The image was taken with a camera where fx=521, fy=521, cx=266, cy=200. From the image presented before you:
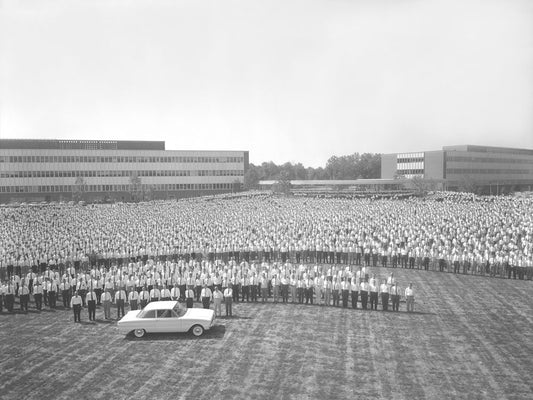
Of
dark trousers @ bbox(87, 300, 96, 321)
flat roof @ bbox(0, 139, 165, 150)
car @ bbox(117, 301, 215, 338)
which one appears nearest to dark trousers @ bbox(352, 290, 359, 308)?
car @ bbox(117, 301, 215, 338)

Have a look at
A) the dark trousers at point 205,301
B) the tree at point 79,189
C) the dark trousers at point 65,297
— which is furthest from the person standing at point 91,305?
the tree at point 79,189

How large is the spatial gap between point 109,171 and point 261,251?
7417cm

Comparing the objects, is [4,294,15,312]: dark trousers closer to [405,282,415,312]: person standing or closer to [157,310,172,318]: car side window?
[157,310,172,318]: car side window

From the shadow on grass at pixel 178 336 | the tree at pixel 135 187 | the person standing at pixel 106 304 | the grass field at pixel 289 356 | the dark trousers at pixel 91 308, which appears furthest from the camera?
the tree at pixel 135 187

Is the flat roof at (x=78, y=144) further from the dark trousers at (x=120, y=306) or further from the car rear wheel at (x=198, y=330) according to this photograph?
the car rear wheel at (x=198, y=330)

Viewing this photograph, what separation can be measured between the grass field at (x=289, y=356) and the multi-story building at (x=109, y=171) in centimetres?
7879

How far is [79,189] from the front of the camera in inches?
3684

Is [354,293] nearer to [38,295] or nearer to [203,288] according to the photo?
[203,288]

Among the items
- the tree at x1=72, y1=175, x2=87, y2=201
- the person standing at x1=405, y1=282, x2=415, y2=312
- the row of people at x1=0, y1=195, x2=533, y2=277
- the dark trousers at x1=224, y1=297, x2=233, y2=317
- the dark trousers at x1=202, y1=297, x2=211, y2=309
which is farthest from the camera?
the tree at x1=72, y1=175, x2=87, y2=201

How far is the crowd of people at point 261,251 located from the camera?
878 inches

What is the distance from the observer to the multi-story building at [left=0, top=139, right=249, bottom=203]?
9356 centimetres

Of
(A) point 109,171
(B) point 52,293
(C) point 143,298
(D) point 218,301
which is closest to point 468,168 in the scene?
(A) point 109,171

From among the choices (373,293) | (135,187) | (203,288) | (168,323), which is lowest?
(168,323)

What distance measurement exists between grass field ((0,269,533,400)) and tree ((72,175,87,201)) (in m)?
75.0
